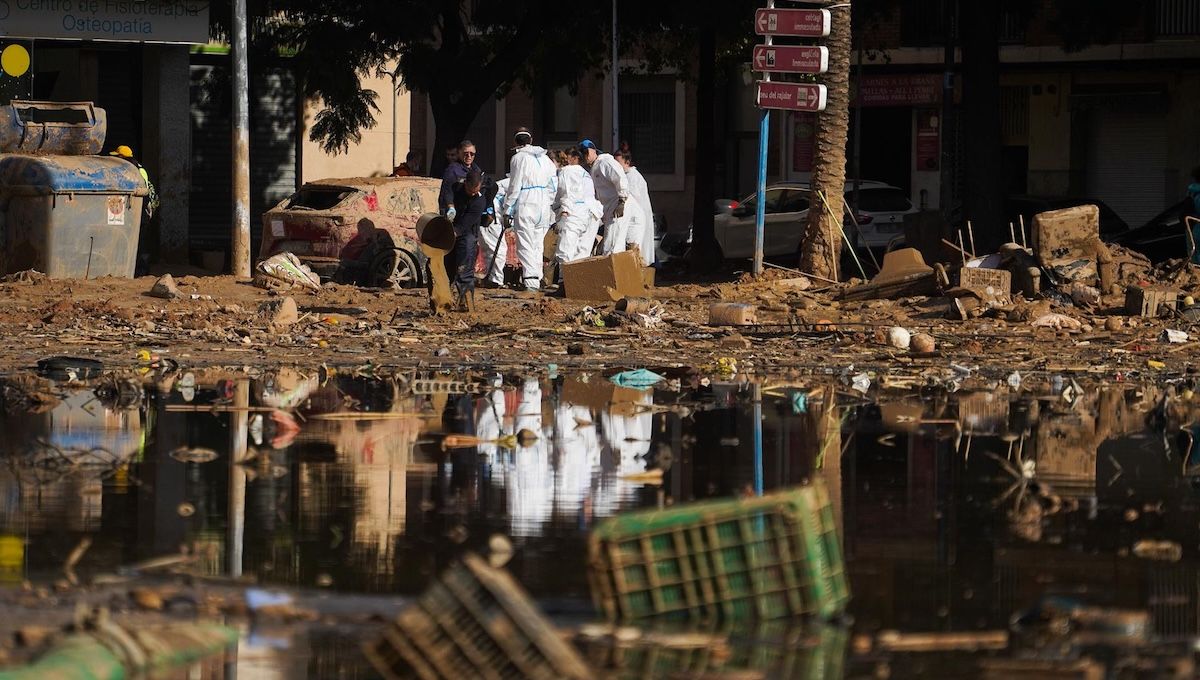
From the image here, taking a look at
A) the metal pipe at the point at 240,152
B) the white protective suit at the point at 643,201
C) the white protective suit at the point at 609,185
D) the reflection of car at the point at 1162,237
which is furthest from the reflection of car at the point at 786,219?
the metal pipe at the point at 240,152

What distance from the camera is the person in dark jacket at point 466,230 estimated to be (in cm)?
1916

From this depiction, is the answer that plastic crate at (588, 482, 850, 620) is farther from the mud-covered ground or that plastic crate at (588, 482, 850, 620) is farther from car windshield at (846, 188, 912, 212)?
car windshield at (846, 188, 912, 212)

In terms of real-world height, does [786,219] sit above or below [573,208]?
below

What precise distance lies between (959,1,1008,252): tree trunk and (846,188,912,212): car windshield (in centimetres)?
537

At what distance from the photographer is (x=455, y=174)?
2009 centimetres

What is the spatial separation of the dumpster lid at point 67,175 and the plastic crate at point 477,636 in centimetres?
1732

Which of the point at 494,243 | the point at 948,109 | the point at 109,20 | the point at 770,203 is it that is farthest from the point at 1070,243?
the point at 948,109

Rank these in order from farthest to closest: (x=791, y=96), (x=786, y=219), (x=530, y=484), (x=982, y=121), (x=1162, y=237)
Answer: (x=786, y=219), (x=982, y=121), (x=1162, y=237), (x=791, y=96), (x=530, y=484)

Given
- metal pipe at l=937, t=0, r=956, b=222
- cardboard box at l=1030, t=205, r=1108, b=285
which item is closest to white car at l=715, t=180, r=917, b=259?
metal pipe at l=937, t=0, r=956, b=222

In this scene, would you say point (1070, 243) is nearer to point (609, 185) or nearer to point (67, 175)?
point (609, 185)

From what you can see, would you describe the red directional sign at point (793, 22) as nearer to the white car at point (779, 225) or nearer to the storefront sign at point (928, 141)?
the white car at point (779, 225)

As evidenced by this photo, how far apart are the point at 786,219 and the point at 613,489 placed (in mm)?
23333

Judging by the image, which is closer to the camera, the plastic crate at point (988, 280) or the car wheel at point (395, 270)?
the plastic crate at point (988, 280)

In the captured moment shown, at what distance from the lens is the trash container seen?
21484 mm
